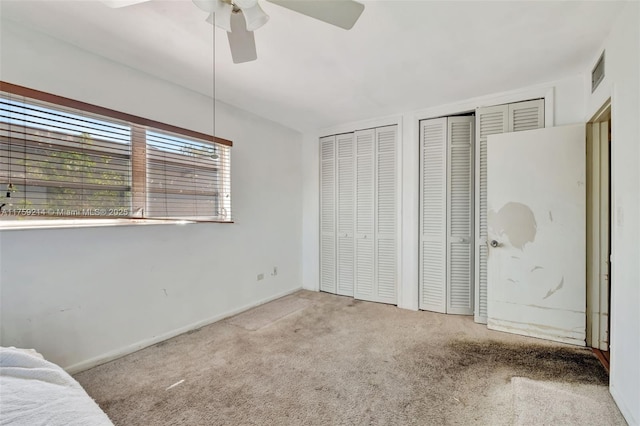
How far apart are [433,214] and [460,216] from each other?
0.93 feet

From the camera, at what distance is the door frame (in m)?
2.48

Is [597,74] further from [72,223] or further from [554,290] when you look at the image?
[72,223]

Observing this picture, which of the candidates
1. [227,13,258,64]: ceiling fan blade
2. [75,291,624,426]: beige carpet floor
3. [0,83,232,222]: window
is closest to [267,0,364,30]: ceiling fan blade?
[227,13,258,64]: ceiling fan blade

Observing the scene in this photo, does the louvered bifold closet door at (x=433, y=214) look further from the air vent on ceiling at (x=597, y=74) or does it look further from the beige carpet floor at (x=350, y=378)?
the air vent on ceiling at (x=597, y=74)

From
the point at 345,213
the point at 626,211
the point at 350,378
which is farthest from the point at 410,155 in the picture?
the point at 350,378

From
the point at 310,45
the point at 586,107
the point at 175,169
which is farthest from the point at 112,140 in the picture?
the point at 586,107

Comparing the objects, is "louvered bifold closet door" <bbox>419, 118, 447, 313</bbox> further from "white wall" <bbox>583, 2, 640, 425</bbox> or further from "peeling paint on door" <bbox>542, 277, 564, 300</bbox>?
"white wall" <bbox>583, 2, 640, 425</bbox>

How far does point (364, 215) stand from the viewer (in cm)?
394

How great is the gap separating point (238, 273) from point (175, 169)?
1.36m

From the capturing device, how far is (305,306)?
3633 millimetres

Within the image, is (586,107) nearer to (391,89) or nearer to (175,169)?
(391,89)

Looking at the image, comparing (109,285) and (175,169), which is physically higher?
(175,169)

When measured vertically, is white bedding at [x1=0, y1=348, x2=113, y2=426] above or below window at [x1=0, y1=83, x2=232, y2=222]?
below

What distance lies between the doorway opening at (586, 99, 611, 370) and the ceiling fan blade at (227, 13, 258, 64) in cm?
276
